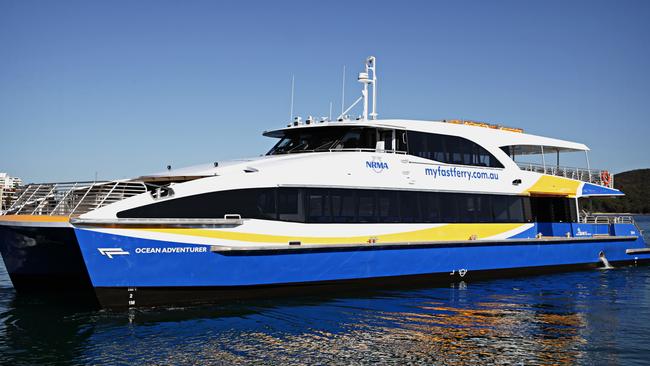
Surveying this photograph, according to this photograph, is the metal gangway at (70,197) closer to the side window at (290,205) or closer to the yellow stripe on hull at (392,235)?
the yellow stripe on hull at (392,235)

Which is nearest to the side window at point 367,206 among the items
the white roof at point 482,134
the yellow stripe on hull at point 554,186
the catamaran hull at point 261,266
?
the catamaran hull at point 261,266

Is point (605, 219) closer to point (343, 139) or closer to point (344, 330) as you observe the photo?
point (343, 139)

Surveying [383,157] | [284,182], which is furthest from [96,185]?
[383,157]

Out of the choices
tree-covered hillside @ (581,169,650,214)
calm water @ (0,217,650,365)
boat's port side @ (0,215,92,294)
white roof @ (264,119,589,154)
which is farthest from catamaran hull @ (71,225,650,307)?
tree-covered hillside @ (581,169,650,214)

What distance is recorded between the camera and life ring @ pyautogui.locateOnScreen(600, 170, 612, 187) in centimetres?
2038

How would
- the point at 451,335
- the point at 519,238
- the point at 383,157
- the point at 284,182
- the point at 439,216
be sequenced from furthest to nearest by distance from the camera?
1. the point at 519,238
2. the point at 439,216
3. the point at 383,157
4. the point at 284,182
5. the point at 451,335

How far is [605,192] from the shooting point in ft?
65.4

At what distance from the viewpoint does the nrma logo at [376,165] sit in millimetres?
13938

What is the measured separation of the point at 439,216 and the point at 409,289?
1.99 m

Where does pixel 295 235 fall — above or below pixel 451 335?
above

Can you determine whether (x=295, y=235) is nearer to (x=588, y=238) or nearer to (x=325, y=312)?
(x=325, y=312)

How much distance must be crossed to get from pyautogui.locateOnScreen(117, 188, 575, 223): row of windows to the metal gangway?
0.68 m

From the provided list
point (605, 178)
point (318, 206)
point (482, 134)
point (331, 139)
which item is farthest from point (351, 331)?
point (605, 178)

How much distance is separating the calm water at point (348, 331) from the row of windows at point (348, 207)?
5.43ft
